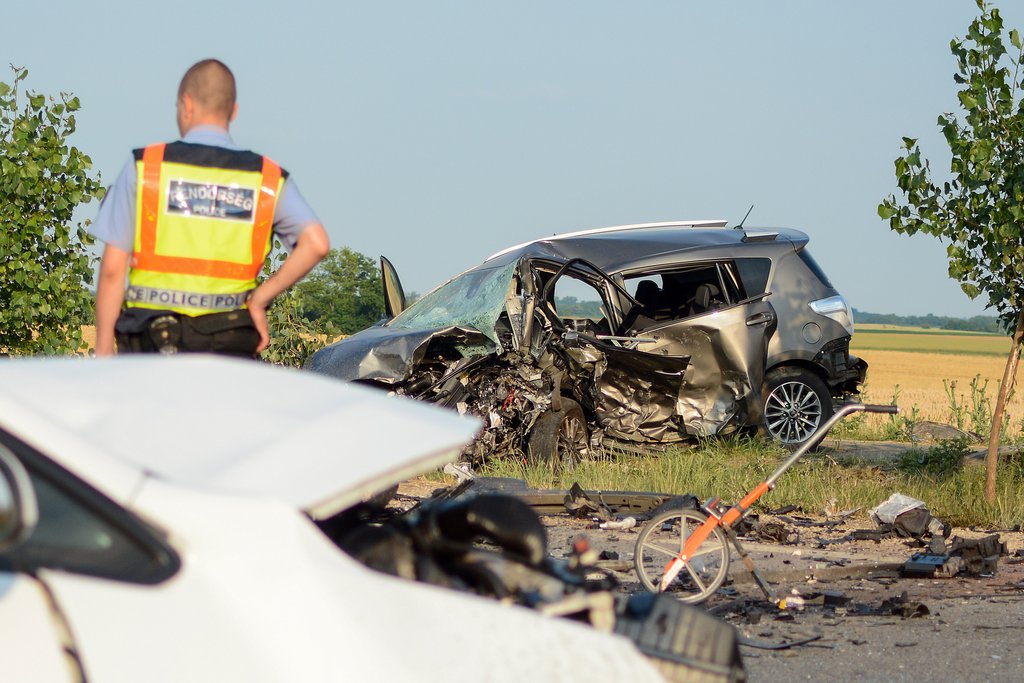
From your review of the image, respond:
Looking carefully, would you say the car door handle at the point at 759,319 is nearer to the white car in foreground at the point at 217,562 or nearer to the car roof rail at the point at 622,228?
the car roof rail at the point at 622,228

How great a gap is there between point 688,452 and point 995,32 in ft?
14.9

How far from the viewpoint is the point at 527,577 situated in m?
2.81

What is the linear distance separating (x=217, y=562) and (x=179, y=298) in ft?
6.66

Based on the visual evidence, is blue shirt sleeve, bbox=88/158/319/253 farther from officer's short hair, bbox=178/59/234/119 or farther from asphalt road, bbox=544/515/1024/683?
asphalt road, bbox=544/515/1024/683

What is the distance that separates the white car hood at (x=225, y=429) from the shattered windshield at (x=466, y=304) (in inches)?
323

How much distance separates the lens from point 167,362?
2.86 metres

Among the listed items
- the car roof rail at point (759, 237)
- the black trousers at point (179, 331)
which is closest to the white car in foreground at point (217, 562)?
the black trousers at point (179, 331)

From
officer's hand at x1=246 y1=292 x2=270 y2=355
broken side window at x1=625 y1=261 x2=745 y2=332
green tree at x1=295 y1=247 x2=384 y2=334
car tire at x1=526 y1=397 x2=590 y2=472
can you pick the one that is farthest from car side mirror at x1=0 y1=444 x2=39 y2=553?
green tree at x1=295 y1=247 x2=384 y2=334

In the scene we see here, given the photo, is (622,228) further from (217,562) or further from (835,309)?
(217,562)

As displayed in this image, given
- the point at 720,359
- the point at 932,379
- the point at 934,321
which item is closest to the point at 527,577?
the point at 720,359

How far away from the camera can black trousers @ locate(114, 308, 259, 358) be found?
4.10 metres

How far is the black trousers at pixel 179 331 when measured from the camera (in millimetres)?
4102

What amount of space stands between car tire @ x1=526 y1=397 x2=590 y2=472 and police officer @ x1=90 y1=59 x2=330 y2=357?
6951 mm

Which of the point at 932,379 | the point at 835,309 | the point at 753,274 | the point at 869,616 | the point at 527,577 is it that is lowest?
the point at 932,379
